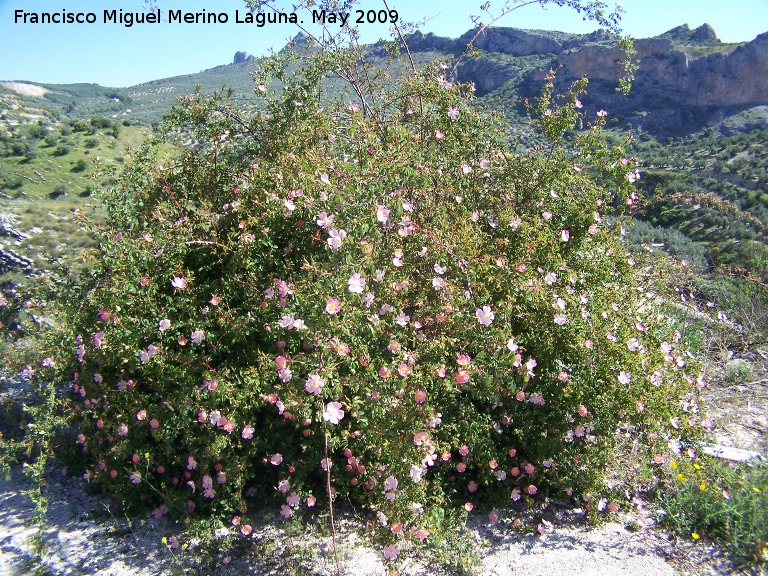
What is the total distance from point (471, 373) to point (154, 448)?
5.19ft

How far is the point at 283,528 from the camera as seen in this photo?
2514 mm

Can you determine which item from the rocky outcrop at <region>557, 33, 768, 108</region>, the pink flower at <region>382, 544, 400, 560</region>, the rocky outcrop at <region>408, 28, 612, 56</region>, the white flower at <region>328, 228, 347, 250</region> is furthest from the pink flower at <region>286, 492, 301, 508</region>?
the rocky outcrop at <region>408, 28, 612, 56</region>

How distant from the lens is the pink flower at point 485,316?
2.35 m

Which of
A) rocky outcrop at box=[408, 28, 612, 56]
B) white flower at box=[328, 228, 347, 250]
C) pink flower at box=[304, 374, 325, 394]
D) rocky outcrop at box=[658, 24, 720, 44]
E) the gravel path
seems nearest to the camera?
pink flower at box=[304, 374, 325, 394]

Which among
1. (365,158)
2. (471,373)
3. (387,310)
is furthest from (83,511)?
(365,158)

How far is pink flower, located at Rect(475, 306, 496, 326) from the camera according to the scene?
7.70 ft

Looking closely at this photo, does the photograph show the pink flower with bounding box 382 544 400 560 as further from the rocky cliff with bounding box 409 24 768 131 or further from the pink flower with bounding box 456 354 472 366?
the rocky cliff with bounding box 409 24 768 131

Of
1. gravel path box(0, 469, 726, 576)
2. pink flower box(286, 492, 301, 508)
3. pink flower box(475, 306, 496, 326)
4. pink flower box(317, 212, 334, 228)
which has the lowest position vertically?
gravel path box(0, 469, 726, 576)

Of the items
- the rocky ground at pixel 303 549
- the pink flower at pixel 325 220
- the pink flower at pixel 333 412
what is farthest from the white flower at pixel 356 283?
the rocky ground at pixel 303 549

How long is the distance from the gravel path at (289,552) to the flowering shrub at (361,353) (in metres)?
0.17

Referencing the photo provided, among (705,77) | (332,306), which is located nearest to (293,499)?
(332,306)

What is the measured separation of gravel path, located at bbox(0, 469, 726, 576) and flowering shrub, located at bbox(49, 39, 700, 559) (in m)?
0.17

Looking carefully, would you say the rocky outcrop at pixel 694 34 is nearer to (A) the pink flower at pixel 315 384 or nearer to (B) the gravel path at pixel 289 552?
(B) the gravel path at pixel 289 552

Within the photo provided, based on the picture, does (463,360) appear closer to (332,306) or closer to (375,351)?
(375,351)
